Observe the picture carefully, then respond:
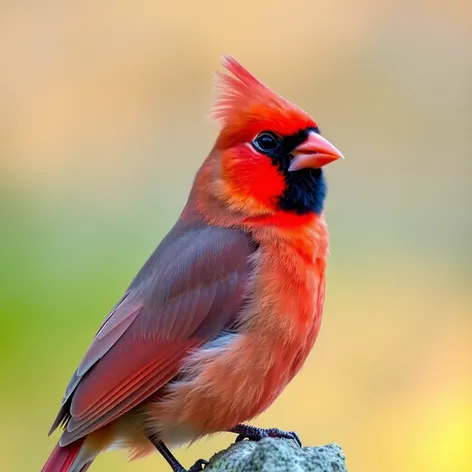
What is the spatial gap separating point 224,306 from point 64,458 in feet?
1.73

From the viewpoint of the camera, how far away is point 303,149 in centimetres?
278

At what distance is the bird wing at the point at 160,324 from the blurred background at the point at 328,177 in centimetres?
133

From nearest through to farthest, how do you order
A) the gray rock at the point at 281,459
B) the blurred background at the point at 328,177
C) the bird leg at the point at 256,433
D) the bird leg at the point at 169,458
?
1. the gray rock at the point at 281,459
2. the bird leg at the point at 169,458
3. the bird leg at the point at 256,433
4. the blurred background at the point at 328,177

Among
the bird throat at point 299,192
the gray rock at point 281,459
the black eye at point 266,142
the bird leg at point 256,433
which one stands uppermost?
the black eye at point 266,142

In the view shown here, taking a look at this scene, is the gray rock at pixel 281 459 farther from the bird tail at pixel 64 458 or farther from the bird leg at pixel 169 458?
the bird tail at pixel 64 458

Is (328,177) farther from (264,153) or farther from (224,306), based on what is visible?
(224,306)

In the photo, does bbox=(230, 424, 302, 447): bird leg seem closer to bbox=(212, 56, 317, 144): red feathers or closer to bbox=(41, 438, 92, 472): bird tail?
bbox=(41, 438, 92, 472): bird tail

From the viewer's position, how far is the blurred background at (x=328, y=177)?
4.15 m

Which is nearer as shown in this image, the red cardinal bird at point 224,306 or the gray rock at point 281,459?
the gray rock at point 281,459

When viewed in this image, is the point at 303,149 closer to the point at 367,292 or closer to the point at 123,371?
the point at 123,371

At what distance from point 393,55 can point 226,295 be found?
3.32 metres

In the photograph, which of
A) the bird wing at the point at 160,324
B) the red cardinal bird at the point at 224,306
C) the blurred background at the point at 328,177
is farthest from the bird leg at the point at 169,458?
the blurred background at the point at 328,177

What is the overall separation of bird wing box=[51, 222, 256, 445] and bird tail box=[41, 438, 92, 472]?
46mm

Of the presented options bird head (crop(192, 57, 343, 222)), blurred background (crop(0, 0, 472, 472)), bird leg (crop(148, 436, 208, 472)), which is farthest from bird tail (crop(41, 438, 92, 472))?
blurred background (crop(0, 0, 472, 472))
